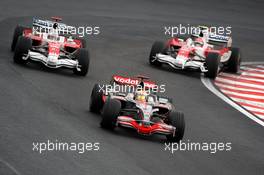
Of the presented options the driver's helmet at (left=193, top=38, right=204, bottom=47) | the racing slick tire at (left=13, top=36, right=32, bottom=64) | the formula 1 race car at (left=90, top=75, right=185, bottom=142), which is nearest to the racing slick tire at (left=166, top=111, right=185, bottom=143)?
the formula 1 race car at (left=90, top=75, right=185, bottom=142)

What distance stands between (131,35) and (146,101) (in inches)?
574

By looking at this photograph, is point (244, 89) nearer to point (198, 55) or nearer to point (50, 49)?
point (198, 55)

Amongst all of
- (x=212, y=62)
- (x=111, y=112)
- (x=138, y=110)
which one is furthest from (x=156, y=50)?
(x=111, y=112)

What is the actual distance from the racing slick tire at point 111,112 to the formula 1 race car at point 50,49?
5636mm

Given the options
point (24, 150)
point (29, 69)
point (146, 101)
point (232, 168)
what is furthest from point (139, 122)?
point (29, 69)

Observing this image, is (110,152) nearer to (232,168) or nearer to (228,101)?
(232,168)

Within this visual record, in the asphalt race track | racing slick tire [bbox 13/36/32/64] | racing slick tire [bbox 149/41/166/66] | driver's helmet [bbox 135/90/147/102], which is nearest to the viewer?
the asphalt race track

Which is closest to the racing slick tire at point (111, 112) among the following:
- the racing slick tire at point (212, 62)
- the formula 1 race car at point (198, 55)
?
the formula 1 race car at point (198, 55)

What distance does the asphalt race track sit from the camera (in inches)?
573

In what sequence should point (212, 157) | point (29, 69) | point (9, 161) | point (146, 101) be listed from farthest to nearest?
point (29, 69) < point (146, 101) < point (212, 157) < point (9, 161)

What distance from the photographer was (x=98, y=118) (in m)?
18.1

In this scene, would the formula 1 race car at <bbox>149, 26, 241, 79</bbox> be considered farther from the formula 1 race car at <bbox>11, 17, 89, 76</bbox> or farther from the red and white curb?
the formula 1 race car at <bbox>11, 17, 89, 76</bbox>

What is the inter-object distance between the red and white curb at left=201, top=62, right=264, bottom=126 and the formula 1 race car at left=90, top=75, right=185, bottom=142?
11.1 ft

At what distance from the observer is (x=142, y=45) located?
30562 mm
